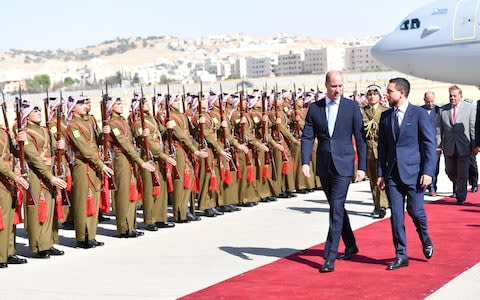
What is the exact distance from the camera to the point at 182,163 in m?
11.9

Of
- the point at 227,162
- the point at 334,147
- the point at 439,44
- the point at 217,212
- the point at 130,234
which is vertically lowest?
the point at 217,212

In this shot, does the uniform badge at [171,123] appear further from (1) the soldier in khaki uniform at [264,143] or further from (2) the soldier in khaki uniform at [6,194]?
(2) the soldier in khaki uniform at [6,194]

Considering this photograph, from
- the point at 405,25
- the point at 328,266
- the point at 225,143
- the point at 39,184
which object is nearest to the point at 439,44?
the point at 405,25

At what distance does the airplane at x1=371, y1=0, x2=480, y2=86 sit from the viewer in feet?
67.4

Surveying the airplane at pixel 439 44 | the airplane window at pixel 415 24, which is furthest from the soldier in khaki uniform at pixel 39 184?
the airplane window at pixel 415 24

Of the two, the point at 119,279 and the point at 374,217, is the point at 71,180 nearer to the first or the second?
the point at 119,279

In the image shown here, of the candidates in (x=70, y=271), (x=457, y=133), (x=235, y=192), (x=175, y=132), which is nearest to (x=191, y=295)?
(x=70, y=271)

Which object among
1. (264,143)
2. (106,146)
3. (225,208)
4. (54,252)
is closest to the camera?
(54,252)

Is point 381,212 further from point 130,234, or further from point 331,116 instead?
point 331,116

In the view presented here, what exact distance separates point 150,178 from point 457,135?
427 cm

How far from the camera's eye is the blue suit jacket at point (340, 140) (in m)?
8.37

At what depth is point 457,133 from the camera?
13.1 meters

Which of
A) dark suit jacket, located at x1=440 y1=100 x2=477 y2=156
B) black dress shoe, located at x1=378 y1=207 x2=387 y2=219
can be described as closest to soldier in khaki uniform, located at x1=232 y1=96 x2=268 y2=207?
black dress shoe, located at x1=378 y1=207 x2=387 y2=219

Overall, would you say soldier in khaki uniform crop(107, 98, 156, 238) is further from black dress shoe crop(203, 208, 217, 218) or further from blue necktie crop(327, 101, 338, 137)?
blue necktie crop(327, 101, 338, 137)
